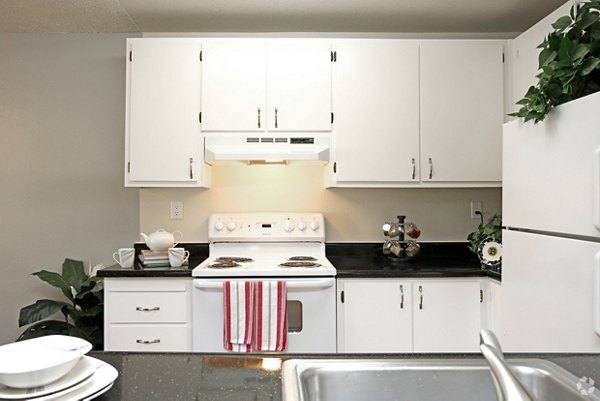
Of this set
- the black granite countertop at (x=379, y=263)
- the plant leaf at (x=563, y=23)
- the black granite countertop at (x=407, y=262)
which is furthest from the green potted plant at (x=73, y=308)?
the plant leaf at (x=563, y=23)

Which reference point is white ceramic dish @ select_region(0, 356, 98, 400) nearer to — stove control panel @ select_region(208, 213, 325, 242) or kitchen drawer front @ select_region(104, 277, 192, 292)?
kitchen drawer front @ select_region(104, 277, 192, 292)

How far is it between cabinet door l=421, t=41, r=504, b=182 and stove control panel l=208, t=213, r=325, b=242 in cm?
78

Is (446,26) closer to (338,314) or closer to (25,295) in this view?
(338,314)

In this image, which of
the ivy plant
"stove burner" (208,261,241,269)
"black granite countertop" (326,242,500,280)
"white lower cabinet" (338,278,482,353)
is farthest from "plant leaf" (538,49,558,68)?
"stove burner" (208,261,241,269)

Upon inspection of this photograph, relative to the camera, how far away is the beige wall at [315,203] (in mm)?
3244

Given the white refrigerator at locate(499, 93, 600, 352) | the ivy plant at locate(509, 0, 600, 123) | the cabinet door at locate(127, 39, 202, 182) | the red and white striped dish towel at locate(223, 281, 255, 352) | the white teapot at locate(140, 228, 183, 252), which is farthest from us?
the cabinet door at locate(127, 39, 202, 182)

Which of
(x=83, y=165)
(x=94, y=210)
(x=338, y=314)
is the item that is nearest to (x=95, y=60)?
(x=83, y=165)

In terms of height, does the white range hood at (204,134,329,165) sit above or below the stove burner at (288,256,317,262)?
above

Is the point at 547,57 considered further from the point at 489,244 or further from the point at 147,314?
the point at 147,314

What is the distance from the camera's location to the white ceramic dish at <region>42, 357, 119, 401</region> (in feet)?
2.56

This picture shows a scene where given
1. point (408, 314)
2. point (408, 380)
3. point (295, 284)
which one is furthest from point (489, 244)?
point (408, 380)

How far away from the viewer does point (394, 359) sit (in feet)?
3.33

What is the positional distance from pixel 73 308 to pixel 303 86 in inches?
75.3

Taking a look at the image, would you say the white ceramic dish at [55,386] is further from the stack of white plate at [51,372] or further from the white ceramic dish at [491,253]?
the white ceramic dish at [491,253]
